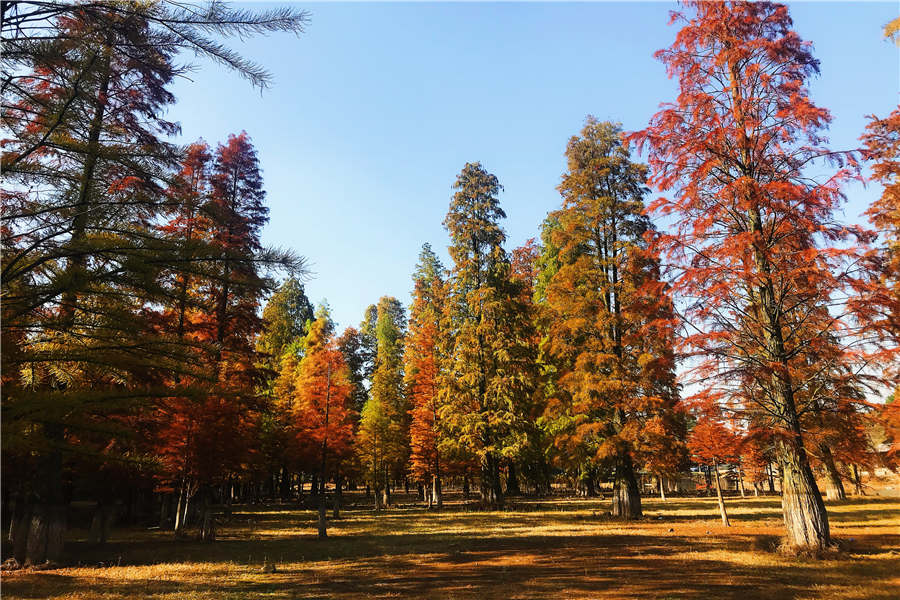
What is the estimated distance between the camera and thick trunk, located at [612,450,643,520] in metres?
21.6

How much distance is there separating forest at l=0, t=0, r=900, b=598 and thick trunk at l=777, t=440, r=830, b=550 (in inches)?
2.0

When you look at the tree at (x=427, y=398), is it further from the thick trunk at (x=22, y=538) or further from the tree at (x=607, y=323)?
the thick trunk at (x=22, y=538)

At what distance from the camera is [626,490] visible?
21781mm

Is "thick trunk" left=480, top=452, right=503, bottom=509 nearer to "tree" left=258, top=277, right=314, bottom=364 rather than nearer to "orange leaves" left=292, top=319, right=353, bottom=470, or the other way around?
"orange leaves" left=292, top=319, right=353, bottom=470

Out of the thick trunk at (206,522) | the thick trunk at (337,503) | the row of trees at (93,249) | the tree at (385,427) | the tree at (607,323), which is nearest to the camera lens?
the row of trees at (93,249)

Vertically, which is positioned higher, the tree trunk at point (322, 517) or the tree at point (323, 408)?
the tree at point (323, 408)

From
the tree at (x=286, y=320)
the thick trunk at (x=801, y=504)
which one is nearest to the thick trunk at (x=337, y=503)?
the tree at (x=286, y=320)

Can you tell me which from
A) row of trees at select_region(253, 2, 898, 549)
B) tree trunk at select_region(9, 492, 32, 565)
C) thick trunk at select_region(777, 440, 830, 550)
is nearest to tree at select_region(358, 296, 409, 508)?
row of trees at select_region(253, 2, 898, 549)

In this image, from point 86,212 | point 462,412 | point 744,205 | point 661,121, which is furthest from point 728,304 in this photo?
point 462,412

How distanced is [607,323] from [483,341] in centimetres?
933

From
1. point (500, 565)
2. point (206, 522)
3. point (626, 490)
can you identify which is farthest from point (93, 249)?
point (626, 490)

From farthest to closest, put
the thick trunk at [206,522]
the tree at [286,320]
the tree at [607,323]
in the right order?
1. the tree at [286,320]
2. the tree at [607,323]
3. the thick trunk at [206,522]

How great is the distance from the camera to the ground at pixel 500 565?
9.34 meters

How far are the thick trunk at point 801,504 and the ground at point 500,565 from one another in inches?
21.6
